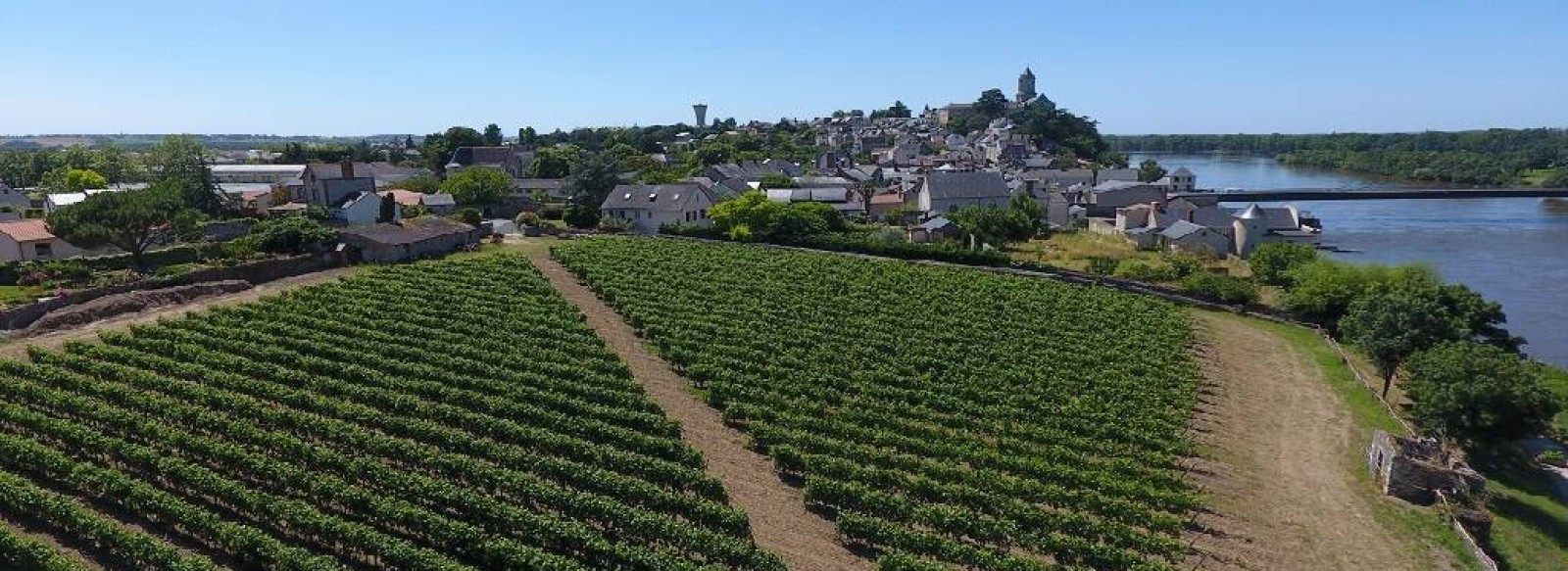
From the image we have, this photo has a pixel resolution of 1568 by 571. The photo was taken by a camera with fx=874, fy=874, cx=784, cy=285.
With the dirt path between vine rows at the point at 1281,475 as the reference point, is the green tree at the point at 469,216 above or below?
above

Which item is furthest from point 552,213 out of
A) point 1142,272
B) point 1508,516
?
point 1508,516

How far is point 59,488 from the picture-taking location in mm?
21422

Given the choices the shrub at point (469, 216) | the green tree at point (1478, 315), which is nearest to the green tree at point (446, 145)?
the shrub at point (469, 216)

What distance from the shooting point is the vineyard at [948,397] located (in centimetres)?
2112

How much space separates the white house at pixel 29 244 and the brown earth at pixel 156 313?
14.7 metres

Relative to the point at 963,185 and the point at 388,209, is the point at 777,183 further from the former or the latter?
the point at 388,209

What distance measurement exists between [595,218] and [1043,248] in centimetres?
3602

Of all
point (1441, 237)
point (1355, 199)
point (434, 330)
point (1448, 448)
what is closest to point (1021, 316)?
point (1448, 448)

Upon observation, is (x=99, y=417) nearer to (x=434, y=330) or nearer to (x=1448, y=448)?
(x=434, y=330)

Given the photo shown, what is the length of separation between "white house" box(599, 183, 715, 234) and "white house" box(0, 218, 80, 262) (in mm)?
35612

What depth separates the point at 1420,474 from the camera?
81.3ft

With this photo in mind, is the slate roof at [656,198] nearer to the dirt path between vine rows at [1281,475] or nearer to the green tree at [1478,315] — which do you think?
the dirt path between vine rows at [1281,475]

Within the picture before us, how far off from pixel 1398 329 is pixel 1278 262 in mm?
22240

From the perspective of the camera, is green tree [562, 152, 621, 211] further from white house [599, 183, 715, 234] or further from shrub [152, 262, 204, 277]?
shrub [152, 262, 204, 277]
